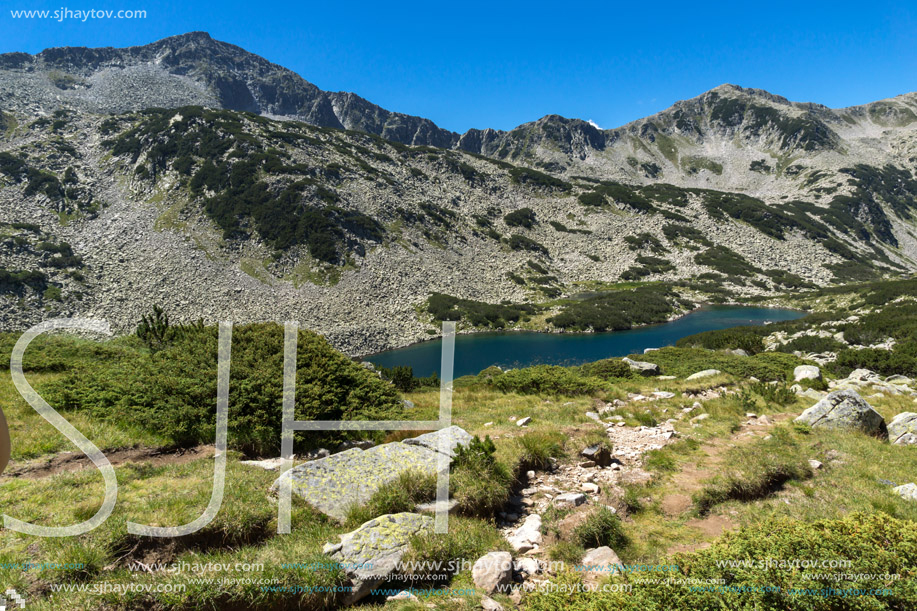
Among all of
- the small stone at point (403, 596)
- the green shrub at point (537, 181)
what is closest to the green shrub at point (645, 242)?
the green shrub at point (537, 181)

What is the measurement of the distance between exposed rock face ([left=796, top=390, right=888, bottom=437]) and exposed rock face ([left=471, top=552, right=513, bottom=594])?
11618mm

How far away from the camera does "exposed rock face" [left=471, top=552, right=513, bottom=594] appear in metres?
5.23

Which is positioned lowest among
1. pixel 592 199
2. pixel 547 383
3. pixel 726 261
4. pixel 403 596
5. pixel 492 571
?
pixel 547 383

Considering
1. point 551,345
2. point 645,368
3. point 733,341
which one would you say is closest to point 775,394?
point 645,368

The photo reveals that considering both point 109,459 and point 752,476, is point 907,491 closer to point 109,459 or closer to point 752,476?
point 752,476

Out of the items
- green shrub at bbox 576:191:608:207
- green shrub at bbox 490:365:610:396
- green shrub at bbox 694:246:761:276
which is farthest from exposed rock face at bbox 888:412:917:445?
green shrub at bbox 576:191:608:207

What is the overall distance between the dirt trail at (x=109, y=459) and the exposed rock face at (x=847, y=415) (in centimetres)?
1670

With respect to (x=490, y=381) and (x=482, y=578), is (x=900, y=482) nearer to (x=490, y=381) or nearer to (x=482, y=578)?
(x=482, y=578)

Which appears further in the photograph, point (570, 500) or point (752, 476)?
point (752, 476)

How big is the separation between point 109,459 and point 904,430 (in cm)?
1964

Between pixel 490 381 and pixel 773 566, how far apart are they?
17914 millimetres

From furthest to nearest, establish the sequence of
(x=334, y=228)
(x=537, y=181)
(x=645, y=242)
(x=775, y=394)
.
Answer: (x=537, y=181) < (x=645, y=242) < (x=334, y=228) < (x=775, y=394)

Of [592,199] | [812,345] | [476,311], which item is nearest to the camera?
[812,345]

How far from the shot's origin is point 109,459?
8.08 m
